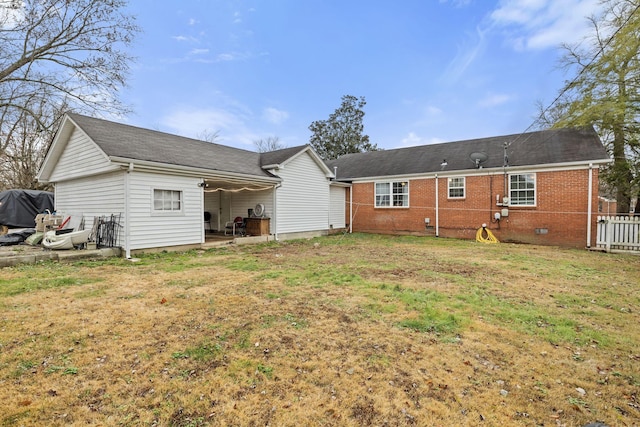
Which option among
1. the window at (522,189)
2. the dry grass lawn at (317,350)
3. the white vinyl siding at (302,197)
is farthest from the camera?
the white vinyl siding at (302,197)

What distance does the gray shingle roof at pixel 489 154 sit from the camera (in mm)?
12113

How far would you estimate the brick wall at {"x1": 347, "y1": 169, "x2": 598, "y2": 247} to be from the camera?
11711 mm

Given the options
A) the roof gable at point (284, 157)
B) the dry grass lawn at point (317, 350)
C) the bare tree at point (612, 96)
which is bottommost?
the dry grass lawn at point (317, 350)

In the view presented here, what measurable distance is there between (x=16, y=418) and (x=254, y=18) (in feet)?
56.1

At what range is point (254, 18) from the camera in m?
15.0

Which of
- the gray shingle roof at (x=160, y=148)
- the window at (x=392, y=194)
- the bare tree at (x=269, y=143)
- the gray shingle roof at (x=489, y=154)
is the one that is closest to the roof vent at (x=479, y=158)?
the gray shingle roof at (x=489, y=154)

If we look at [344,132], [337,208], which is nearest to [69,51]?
[337,208]

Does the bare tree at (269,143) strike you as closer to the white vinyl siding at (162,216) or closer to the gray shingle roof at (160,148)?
the gray shingle roof at (160,148)

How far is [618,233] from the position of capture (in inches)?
420

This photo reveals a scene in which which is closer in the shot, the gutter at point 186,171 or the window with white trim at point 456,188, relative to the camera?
the gutter at point 186,171

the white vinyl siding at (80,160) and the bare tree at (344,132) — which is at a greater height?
the bare tree at (344,132)

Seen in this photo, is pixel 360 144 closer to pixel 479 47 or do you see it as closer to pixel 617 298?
pixel 479 47

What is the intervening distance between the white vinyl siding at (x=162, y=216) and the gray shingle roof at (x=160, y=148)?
0.63 meters

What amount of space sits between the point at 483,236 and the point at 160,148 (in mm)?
13807
